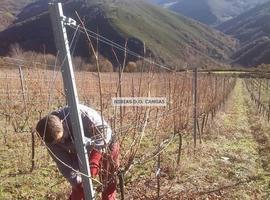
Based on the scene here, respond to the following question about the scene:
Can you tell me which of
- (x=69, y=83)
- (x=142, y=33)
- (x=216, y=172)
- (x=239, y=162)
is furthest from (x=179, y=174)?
(x=142, y=33)

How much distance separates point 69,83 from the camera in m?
3.85

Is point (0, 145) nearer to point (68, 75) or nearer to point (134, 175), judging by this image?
point (134, 175)

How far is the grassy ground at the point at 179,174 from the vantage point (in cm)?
657

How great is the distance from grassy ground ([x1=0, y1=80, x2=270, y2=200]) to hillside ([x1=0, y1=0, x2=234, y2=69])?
86.9m

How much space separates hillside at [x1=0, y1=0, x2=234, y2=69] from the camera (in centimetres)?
11744

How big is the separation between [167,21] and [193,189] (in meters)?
176

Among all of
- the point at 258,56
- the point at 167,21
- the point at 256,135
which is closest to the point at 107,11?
the point at 167,21

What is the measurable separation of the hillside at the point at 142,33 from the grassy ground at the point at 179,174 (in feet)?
285

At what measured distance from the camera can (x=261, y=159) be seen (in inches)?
360

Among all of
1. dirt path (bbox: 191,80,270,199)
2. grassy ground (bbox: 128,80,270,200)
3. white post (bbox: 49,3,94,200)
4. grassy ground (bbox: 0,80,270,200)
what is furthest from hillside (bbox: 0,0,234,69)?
white post (bbox: 49,3,94,200)

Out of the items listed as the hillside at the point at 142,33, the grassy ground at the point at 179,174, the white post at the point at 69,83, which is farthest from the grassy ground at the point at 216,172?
the hillside at the point at 142,33

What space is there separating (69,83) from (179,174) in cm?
417

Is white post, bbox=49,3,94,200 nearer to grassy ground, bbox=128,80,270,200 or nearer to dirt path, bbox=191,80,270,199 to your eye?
grassy ground, bbox=128,80,270,200

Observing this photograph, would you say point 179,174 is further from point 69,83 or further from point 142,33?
point 142,33
